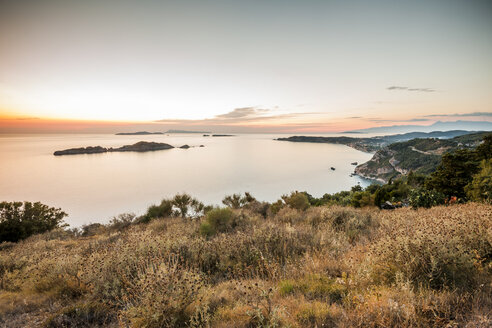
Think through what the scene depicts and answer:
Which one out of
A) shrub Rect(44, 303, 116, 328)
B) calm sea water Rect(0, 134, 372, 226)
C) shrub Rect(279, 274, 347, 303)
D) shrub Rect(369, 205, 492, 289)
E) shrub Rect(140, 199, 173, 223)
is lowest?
calm sea water Rect(0, 134, 372, 226)

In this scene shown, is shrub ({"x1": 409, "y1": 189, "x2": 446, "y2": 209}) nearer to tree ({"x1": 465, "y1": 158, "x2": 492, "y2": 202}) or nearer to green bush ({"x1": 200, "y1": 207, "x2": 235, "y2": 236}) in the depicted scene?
tree ({"x1": 465, "y1": 158, "x2": 492, "y2": 202})

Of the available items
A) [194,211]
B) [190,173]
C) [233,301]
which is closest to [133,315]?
[233,301]

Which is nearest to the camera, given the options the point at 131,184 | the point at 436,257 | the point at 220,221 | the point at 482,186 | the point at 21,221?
the point at 436,257

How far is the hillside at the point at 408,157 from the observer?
67.8m

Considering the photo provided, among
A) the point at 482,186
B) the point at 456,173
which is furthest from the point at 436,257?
the point at 456,173

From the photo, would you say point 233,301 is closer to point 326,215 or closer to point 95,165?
point 326,215

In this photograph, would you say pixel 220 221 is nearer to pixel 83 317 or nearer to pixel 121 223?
pixel 83 317

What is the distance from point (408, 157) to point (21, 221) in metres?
101

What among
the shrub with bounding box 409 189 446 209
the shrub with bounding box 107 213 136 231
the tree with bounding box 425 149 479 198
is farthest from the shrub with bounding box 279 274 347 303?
the shrub with bounding box 107 213 136 231

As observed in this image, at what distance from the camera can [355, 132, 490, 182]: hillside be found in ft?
222

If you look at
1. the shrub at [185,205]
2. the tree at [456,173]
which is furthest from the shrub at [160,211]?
the tree at [456,173]

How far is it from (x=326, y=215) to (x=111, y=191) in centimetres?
4506

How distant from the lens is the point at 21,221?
14.7m

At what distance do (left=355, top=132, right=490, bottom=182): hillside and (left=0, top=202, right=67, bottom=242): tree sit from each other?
3088 inches
